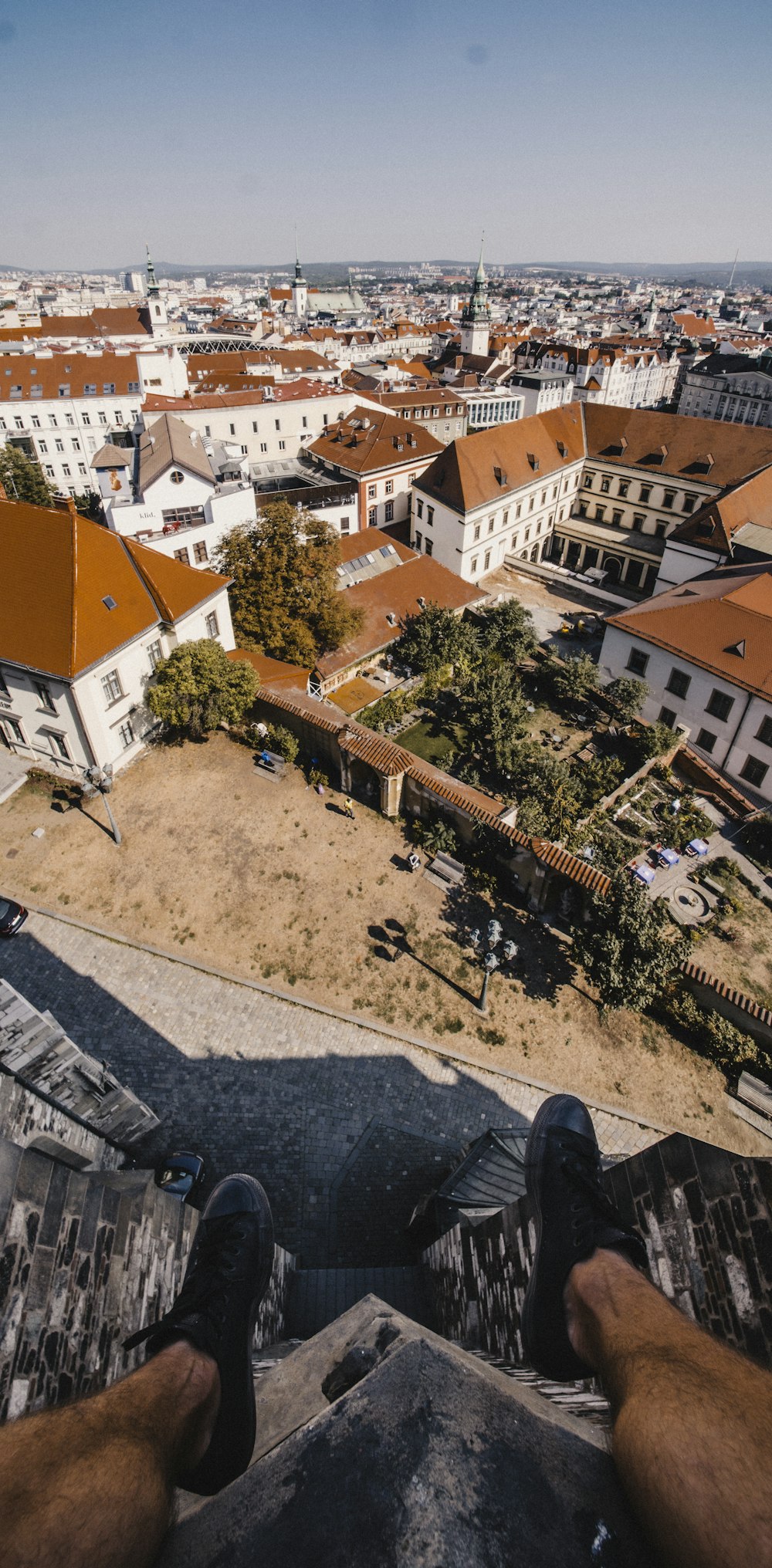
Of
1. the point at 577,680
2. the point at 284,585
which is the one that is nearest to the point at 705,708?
the point at 577,680

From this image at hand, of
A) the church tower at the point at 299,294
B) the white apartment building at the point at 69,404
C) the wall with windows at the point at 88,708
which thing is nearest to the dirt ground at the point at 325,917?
the wall with windows at the point at 88,708

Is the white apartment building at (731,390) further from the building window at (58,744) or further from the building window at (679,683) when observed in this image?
the building window at (58,744)

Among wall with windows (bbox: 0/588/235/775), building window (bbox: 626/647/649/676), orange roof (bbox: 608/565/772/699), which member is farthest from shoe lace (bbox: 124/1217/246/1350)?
building window (bbox: 626/647/649/676)

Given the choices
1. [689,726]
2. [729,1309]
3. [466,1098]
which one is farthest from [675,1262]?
[689,726]

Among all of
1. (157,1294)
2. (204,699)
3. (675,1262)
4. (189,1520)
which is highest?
(189,1520)

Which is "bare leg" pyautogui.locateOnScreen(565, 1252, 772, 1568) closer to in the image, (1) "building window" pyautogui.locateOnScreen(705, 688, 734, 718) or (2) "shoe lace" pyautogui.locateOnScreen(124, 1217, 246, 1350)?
(2) "shoe lace" pyautogui.locateOnScreen(124, 1217, 246, 1350)

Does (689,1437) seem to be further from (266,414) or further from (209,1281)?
(266,414)

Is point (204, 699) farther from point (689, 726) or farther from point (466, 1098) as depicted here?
point (689, 726)
